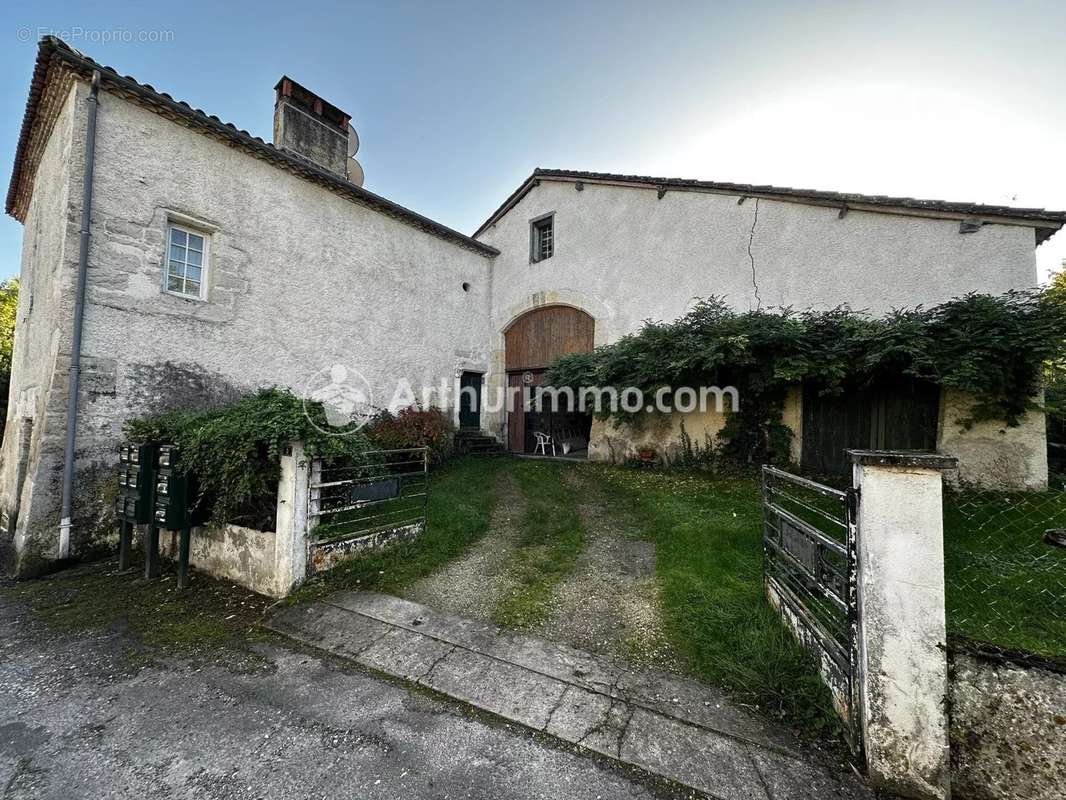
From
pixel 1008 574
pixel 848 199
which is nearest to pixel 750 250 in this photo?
pixel 848 199

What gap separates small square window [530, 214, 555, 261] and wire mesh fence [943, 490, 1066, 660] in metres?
9.53

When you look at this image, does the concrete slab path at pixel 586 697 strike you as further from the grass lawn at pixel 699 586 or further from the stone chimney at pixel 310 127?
the stone chimney at pixel 310 127

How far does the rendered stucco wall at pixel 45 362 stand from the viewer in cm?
488

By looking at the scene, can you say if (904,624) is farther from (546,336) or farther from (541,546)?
(546,336)

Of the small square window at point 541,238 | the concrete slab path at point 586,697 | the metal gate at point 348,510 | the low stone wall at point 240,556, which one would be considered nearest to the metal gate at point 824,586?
the concrete slab path at point 586,697

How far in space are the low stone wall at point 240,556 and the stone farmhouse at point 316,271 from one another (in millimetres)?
2075

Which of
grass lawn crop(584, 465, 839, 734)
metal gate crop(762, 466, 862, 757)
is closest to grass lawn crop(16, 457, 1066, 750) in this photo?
grass lawn crop(584, 465, 839, 734)

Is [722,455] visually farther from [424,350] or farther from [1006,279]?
[424,350]

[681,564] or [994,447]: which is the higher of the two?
[994,447]

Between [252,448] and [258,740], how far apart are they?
2.35m

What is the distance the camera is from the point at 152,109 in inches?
233

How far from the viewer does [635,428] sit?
30.6ft

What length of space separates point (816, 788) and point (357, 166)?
1301cm

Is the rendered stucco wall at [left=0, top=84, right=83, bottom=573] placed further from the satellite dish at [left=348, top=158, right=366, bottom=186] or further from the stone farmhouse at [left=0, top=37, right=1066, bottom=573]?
the satellite dish at [left=348, top=158, right=366, bottom=186]
